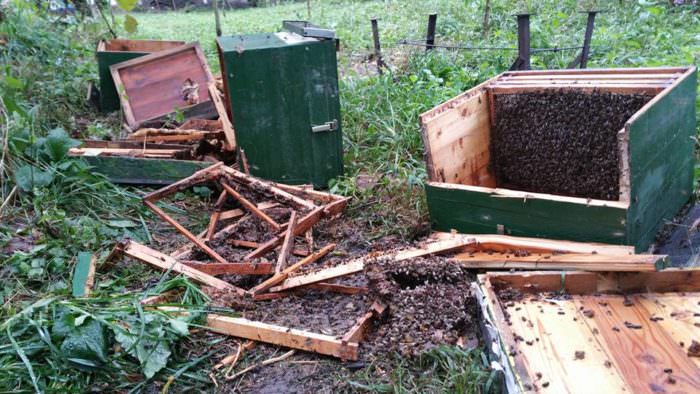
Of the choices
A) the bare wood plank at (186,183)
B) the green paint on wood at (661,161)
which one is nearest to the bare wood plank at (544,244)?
the green paint on wood at (661,161)

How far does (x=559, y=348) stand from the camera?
2430 mm

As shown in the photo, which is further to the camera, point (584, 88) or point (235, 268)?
point (584, 88)

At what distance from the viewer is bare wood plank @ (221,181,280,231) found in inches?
170

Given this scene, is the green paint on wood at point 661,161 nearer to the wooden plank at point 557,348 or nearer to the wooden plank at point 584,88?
the wooden plank at point 584,88

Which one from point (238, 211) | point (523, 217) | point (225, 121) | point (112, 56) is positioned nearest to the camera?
point (523, 217)

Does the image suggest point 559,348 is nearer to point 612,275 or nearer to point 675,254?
point 612,275

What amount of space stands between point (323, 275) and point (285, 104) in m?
1.90

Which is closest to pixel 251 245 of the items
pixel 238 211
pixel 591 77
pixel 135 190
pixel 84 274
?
pixel 238 211

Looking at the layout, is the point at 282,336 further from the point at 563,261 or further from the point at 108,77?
the point at 108,77

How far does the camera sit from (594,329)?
253 centimetres

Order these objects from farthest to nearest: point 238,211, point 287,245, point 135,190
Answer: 1. point 135,190
2. point 238,211
3. point 287,245

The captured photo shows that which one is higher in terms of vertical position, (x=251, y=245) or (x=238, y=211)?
(x=238, y=211)

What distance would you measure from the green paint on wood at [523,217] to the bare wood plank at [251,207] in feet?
3.74

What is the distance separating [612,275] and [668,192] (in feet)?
4.75
